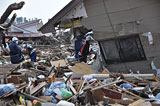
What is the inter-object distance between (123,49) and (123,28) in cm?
99

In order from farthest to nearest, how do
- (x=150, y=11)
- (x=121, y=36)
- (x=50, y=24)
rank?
(x=50, y=24)
(x=121, y=36)
(x=150, y=11)

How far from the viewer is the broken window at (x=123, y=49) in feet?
27.7

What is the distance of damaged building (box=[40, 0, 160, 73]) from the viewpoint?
26.3 feet

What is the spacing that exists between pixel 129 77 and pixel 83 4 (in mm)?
4041

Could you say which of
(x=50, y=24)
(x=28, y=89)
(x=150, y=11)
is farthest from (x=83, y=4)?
(x=28, y=89)

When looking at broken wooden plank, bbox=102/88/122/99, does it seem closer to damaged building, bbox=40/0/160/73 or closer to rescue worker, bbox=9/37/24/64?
damaged building, bbox=40/0/160/73

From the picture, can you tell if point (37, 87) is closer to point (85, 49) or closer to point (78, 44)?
point (85, 49)

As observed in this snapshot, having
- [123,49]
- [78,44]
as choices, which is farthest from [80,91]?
[78,44]

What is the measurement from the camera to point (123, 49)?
8695mm

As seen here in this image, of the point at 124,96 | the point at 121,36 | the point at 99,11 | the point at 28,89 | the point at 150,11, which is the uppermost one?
the point at 99,11

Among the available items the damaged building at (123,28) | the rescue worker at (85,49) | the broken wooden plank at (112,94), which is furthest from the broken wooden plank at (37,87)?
the rescue worker at (85,49)

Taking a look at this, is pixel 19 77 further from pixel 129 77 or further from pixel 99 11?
pixel 99 11

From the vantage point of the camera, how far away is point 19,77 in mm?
6809

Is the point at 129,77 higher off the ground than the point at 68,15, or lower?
lower
